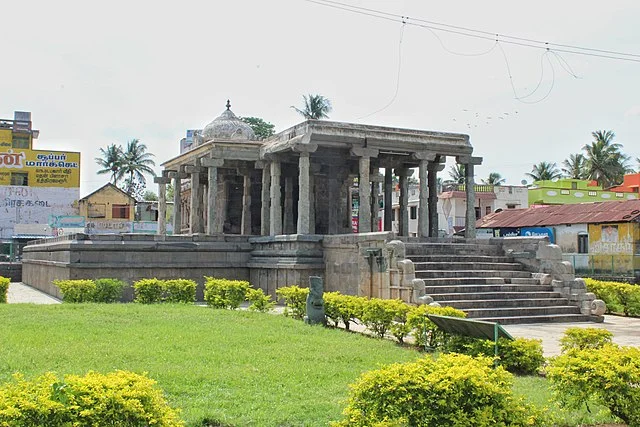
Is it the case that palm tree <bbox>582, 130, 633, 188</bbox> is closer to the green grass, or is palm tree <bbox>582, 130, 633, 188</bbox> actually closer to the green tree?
the green tree

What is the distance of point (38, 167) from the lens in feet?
153

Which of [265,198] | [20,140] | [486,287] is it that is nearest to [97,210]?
[20,140]

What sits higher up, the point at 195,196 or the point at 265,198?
the point at 195,196

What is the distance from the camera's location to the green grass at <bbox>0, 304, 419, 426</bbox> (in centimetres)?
634

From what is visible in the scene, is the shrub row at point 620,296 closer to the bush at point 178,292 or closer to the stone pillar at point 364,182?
the stone pillar at point 364,182

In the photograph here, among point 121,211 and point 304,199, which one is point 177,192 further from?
point 121,211

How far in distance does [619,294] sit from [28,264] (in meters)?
23.9

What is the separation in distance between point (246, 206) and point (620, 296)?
13326mm

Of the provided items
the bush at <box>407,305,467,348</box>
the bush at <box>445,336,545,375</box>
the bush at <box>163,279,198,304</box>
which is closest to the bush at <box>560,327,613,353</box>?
the bush at <box>445,336,545,375</box>

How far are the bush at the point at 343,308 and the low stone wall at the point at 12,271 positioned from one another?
25.0 metres

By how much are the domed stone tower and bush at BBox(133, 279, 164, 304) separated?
364 inches

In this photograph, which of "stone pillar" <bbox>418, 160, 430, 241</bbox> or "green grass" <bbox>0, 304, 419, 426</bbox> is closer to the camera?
"green grass" <bbox>0, 304, 419, 426</bbox>

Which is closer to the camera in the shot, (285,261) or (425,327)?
(425,327)

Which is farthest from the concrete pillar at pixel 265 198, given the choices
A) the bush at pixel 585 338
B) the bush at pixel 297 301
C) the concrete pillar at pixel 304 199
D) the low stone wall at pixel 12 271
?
the low stone wall at pixel 12 271
